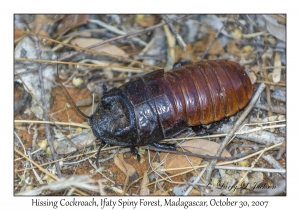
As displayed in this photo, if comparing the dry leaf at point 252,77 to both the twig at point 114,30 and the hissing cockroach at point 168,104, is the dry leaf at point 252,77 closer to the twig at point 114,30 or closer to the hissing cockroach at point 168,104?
Result: the hissing cockroach at point 168,104

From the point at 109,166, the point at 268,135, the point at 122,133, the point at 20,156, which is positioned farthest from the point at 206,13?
the point at 20,156

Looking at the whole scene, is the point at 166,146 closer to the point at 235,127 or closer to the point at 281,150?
the point at 235,127

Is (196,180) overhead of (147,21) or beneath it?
beneath

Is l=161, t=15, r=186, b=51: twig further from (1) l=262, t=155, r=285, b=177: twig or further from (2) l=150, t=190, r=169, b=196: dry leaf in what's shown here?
(2) l=150, t=190, r=169, b=196: dry leaf

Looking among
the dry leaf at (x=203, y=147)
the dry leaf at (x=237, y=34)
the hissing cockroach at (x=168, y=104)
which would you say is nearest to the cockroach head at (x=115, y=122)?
the hissing cockroach at (x=168, y=104)

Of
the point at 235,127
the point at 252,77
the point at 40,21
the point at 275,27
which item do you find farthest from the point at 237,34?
the point at 40,21

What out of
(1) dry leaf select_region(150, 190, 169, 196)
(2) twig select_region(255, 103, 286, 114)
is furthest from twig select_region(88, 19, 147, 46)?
(1) dry leaf select_region(150, 190, 169, 196)

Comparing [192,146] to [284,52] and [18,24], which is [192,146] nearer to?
[284,52]
